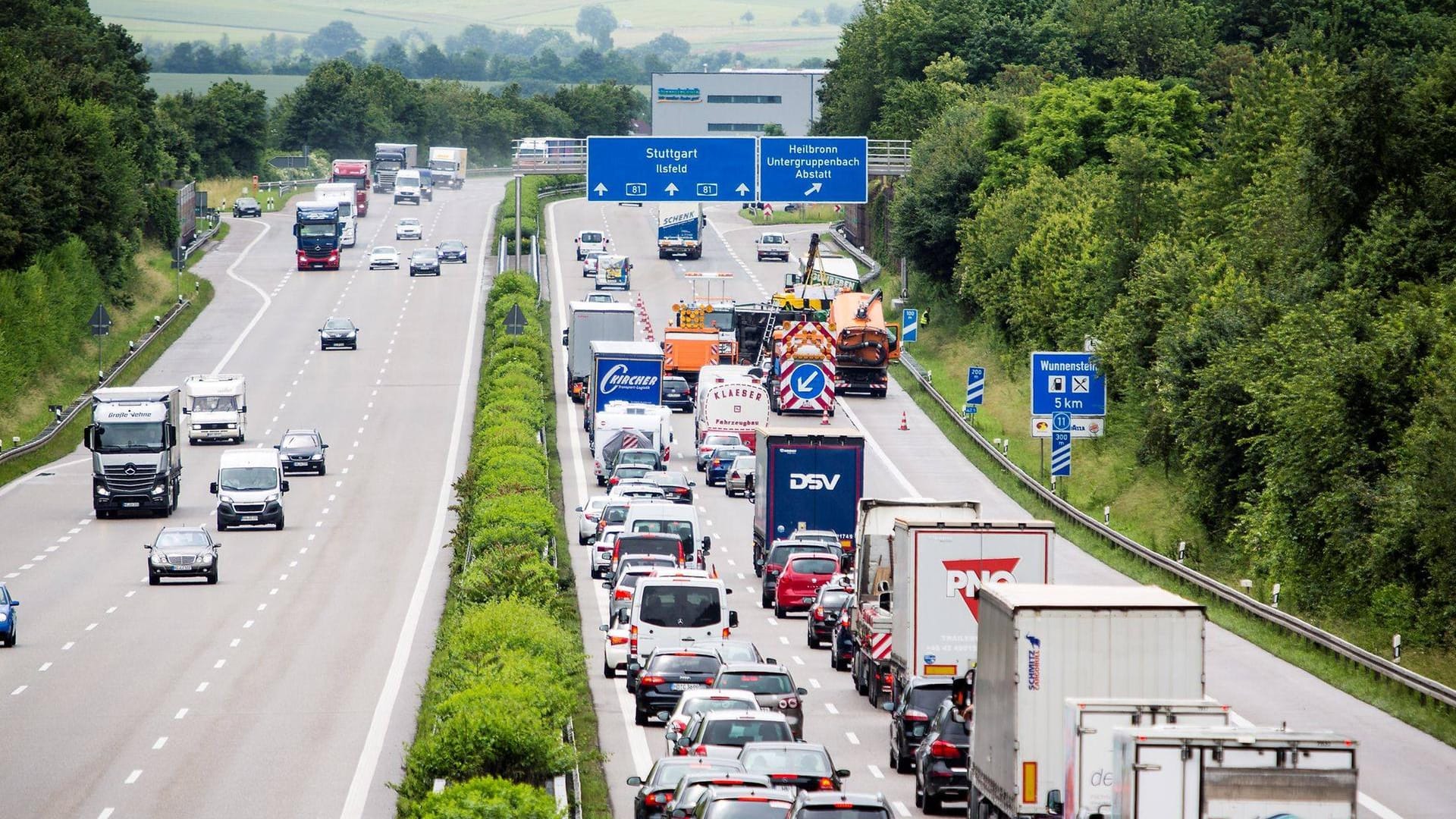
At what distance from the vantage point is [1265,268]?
177ft

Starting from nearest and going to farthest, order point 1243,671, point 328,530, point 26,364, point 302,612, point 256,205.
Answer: point 1243,671, point 302,612, point 328,530, point 26,364, point 256,205

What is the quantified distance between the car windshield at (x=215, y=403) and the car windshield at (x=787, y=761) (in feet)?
152

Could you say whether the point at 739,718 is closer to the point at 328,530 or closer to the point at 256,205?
the point at 328,530

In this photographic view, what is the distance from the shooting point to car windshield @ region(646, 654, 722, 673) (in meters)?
28.2

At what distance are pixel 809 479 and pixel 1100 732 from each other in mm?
26175

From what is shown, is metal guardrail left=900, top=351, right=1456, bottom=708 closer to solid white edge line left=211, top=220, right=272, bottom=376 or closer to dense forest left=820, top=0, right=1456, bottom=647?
dense forest left=820, top=0, right=1456, bottom=647

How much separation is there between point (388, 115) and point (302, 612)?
542ft

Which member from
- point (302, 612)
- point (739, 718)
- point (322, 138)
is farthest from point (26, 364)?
point (322, 138)

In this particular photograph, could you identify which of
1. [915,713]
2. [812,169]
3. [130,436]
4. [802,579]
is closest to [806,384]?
[812,169]

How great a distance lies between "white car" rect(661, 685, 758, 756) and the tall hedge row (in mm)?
1349

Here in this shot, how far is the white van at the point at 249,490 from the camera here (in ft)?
167

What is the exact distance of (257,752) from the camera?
87.4 ft

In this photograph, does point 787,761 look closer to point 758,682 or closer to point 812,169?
point 758,682

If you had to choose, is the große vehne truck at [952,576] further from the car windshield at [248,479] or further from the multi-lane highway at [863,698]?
the car windshield at [248,479]
